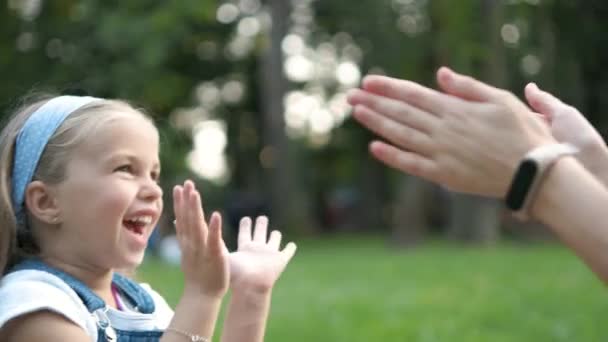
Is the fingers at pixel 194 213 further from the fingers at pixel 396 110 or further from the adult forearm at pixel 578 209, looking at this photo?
the adult forearm at pixel 578 209

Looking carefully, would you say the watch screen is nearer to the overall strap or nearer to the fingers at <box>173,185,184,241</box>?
the fingers at <box>173,185,184,241</box>

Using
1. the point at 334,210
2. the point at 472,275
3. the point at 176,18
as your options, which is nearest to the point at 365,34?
the point at 176,18

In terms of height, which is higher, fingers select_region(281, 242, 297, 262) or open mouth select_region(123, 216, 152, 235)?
open mouth select_region(123, 216, 152, 235)

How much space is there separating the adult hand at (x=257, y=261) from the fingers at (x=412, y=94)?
589mm

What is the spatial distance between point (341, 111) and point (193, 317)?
90.3 ft

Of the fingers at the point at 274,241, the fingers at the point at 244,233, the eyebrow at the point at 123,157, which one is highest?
the eyebrow at the point at 123,157

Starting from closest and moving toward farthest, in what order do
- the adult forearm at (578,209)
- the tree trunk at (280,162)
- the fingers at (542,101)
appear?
the adult forearm at (578,209)
the fingers at (542,101)
the tree trunk at (280,162)

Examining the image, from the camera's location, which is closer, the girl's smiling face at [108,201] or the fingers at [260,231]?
the girl's smiling face at [108,201]

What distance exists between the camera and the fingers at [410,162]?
162cm

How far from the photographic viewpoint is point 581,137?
1.69m

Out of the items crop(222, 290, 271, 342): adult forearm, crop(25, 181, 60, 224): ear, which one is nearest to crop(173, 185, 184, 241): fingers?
crop(222, 290, 271, 342): adult forearm

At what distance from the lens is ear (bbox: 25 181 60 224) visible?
85.7 inches

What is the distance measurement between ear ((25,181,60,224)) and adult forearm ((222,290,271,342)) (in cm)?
42

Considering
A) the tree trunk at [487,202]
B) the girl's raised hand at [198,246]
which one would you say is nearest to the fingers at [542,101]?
the girl's raised hand at [198,246]
